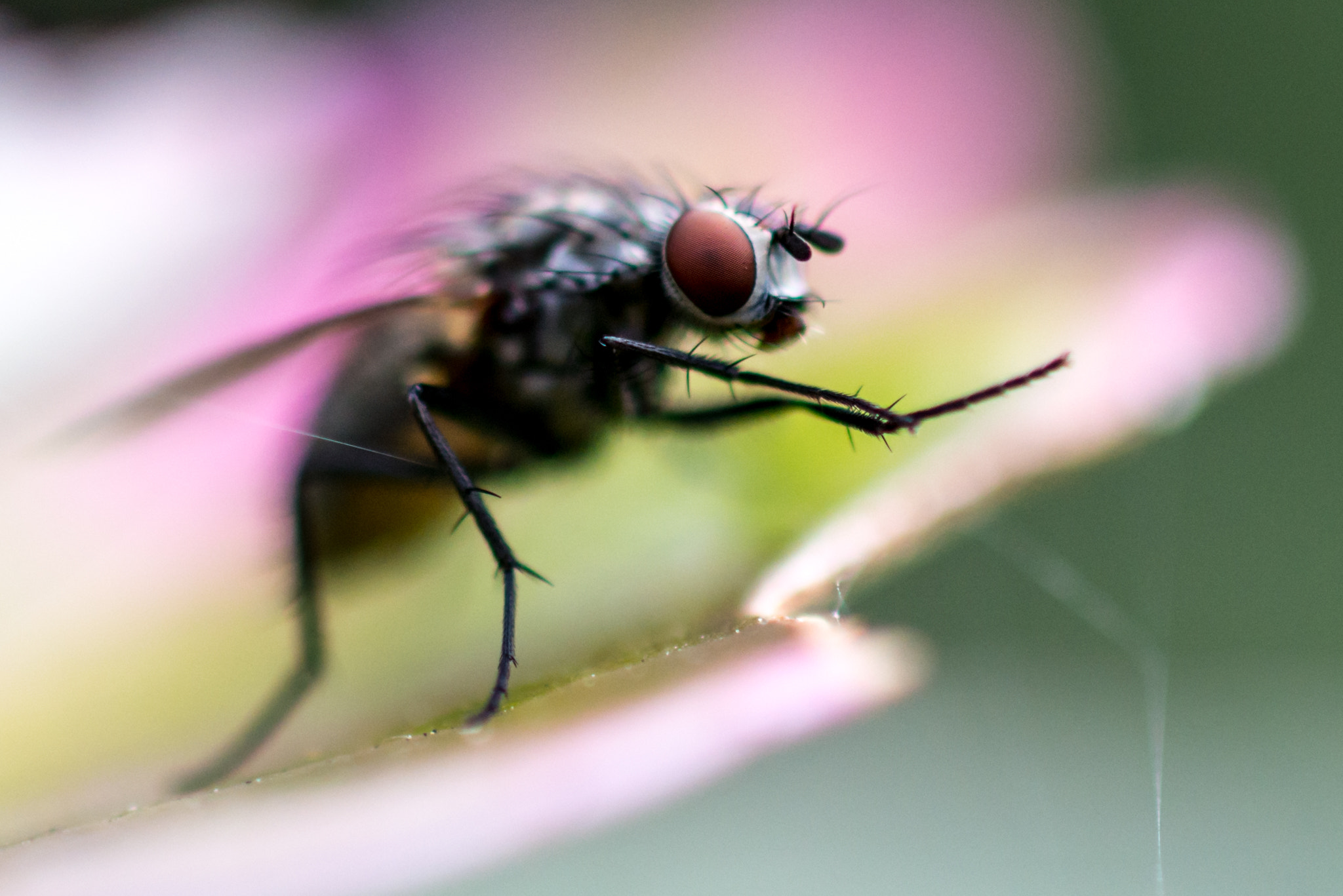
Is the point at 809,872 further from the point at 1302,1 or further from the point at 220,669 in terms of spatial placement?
the point at 1302,1

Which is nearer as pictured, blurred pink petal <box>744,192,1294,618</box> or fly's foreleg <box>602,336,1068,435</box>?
blurred pink petal <box>744,192,1294,618</box>

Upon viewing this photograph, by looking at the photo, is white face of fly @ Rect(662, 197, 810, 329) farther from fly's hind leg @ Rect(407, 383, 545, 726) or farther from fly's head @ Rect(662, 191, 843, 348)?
fly's hind leg @ Rect(407, 383, 545, 726)

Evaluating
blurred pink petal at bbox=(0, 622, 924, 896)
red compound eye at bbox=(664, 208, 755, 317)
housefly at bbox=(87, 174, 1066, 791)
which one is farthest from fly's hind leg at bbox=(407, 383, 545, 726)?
red compound eye at bbox=(664, 208, 755, 317)

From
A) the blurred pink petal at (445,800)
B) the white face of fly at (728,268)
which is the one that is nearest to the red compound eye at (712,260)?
the white face of fly at (728,268)

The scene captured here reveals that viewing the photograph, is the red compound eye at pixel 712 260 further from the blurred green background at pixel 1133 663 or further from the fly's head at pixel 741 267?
the blurred green background at pixel 1133 663

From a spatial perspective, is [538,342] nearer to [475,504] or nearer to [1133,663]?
[475,504]

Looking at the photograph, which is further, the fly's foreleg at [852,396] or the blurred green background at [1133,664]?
the fly's foreleg at [852,396]

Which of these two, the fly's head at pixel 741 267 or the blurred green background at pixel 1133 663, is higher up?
the fly's head at pixel 741 267
